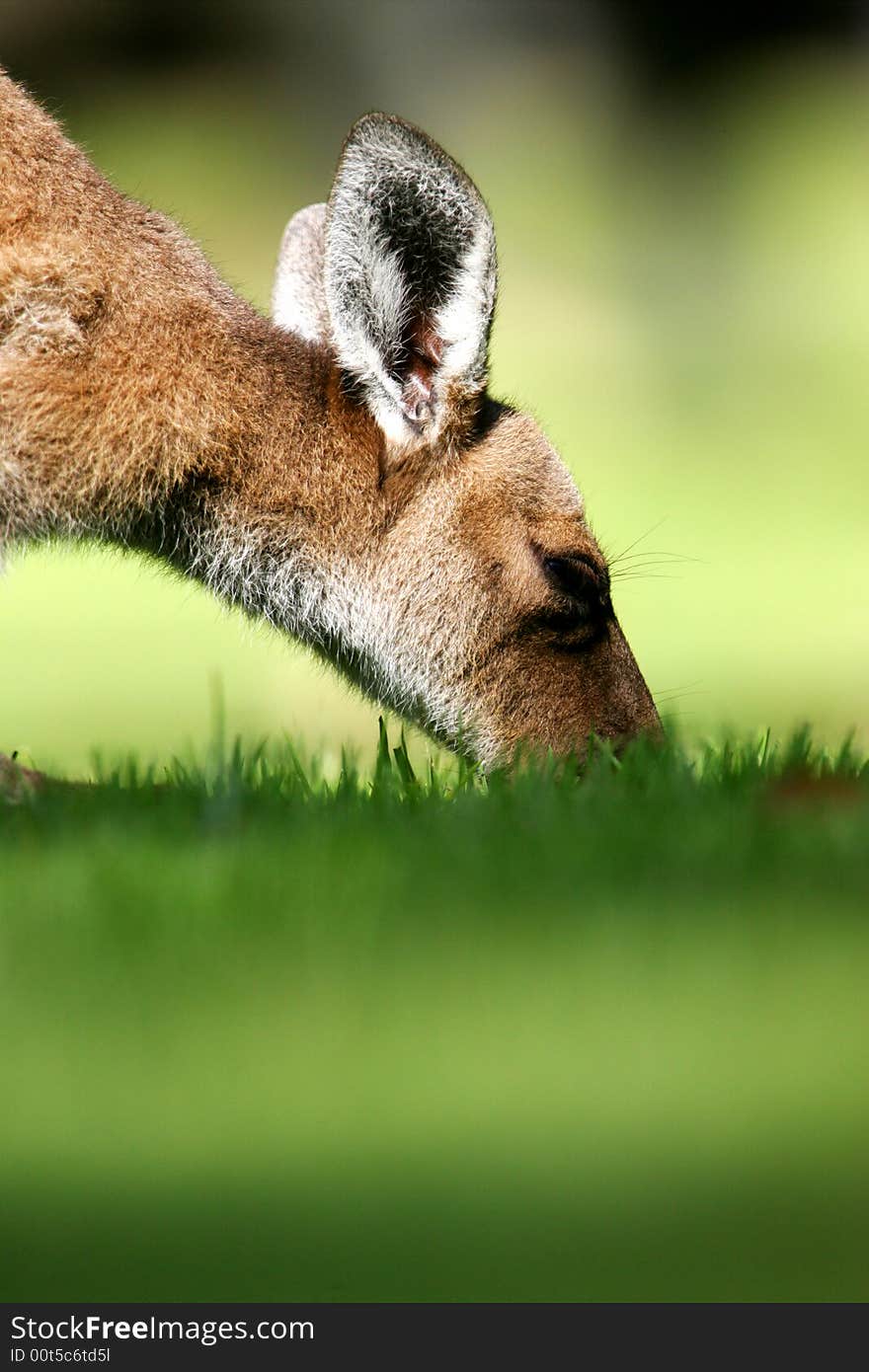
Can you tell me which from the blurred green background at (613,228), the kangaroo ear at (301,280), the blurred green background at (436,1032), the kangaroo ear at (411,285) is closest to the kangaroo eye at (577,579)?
the kangaroo ear at (411,285)

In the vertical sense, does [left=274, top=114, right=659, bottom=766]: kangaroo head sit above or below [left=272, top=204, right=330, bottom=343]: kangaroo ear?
below

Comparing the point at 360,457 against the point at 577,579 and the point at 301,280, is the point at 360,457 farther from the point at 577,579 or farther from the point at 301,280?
the point at 301,280

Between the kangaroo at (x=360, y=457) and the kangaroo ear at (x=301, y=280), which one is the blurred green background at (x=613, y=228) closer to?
the kangaroo ear at (x=301, y=280)

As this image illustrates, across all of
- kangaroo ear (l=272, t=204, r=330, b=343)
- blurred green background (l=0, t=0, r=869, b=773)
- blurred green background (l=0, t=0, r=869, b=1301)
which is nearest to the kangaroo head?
blurred green background (l=0, t=0, r=869, b=1301)

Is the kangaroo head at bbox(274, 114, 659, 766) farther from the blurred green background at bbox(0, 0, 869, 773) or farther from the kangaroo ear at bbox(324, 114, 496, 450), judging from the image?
the blurred green background at bbox(0, 0, 869, 773)

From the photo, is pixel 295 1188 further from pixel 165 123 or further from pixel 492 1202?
pixel 165 123

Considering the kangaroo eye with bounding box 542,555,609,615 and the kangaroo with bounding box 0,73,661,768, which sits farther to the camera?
the kangaroo eye with bounding box 542,555,609,615

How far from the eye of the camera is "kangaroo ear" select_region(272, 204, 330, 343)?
16.2 ft

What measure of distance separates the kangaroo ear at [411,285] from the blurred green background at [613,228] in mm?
5270

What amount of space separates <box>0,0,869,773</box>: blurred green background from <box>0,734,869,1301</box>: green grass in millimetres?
6691

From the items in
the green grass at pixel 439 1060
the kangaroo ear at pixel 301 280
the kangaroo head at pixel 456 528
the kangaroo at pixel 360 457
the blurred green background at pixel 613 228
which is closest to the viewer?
the green grass at pixel 439 1060

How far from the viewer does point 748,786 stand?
3.60 meters

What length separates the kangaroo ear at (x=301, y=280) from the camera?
4.94 m

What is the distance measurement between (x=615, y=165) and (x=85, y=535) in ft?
47.3
